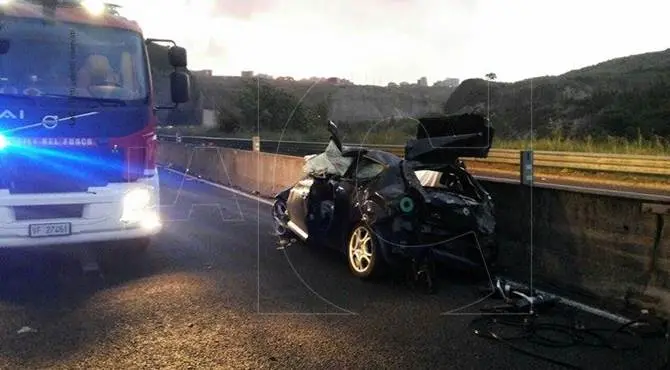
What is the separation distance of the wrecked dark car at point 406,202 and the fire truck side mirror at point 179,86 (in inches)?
75.4

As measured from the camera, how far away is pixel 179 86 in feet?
27.0

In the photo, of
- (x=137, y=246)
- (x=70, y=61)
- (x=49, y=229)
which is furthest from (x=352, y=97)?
(x=49, y=229)

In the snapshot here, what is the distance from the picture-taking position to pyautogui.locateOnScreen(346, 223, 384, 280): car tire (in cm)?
685

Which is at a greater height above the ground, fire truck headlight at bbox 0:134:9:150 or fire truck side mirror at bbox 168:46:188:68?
fire truck side mirror at bbox 168:46:188:68

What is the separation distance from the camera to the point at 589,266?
639cm

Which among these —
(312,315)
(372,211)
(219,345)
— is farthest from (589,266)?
(219,345)

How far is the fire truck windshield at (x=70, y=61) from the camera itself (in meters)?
7.04

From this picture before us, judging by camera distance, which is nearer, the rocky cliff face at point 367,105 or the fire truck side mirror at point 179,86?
the fire truck side mirror at point 179,86

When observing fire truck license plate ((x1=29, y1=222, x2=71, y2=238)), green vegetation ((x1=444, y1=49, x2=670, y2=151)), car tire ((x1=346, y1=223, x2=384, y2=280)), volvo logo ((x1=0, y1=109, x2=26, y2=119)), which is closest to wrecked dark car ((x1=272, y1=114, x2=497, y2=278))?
car tire ((x1=346, y1=223, x2=384, y2=280))

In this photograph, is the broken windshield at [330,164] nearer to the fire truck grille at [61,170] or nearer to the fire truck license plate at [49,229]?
the fire truck grille at [61,170]

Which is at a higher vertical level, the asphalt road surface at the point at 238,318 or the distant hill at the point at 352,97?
the distant hill at the point at 352,97

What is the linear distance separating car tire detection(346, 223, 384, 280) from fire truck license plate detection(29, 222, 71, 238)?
3.03 m

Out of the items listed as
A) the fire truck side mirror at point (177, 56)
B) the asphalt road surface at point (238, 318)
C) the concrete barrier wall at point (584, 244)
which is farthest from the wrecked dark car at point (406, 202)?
the fire truck side mirror at point (177, 56)

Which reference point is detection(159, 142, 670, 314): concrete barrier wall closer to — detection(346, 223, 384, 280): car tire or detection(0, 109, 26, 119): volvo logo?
detection(346, 223, 384, 280): car tire
